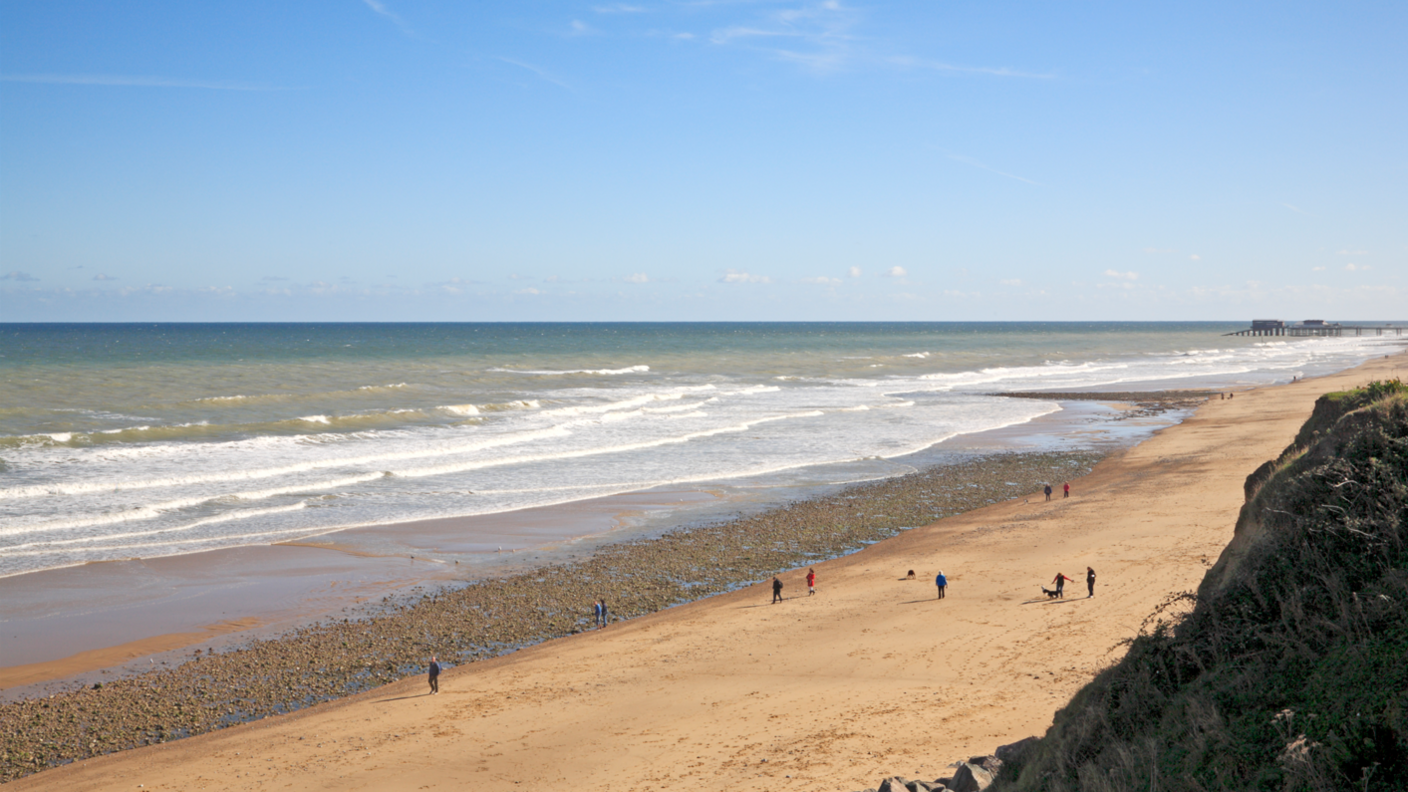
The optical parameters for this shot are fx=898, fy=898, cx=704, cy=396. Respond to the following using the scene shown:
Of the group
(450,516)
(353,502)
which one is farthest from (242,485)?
(450,516)

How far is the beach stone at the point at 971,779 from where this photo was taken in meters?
9.52

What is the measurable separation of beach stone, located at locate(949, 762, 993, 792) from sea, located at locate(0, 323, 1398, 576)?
58.8ft

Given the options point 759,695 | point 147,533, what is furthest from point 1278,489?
point 147,533

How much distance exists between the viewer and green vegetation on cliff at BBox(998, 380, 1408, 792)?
6312 millimetres

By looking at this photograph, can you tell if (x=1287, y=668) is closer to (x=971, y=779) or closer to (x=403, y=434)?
(x=971, y=779)

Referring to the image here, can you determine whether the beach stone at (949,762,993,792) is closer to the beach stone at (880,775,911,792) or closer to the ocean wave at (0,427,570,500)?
the beach stone at (880,775,911,792)

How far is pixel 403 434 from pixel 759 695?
33.0 meters

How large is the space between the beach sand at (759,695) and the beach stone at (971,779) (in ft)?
7.14

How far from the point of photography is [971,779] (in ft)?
31.6

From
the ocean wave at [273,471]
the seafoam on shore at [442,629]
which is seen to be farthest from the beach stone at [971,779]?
the ocean wave at [273,471]

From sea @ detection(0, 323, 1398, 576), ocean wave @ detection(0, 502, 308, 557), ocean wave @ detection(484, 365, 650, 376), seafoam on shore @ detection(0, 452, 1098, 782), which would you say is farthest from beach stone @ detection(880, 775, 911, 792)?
ocean wave @ detection(484, 365, 650, 376)

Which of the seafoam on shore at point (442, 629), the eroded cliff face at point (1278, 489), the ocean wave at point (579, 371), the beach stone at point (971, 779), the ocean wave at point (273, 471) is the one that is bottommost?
the seafoam on shore at point (442, 629)

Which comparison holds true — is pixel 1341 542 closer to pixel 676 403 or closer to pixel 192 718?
pixel 192 718

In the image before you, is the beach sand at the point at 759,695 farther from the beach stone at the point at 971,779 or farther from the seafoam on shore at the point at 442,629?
the beach stone at the point at 971,779
